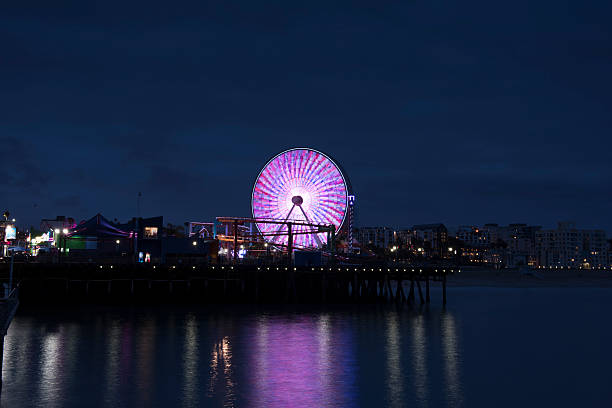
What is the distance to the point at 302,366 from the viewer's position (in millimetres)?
31734

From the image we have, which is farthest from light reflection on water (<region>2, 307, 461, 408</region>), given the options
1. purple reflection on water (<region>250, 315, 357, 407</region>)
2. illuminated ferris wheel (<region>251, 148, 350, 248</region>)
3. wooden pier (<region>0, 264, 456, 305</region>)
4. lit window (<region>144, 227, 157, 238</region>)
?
illuminated ferris wheel (<region>251, 148, 350, 248</region>)

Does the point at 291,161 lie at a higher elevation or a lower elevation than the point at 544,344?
higher

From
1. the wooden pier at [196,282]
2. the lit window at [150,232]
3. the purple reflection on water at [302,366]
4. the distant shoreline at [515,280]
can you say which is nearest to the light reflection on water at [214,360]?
the purple reflection on water at [302,366]

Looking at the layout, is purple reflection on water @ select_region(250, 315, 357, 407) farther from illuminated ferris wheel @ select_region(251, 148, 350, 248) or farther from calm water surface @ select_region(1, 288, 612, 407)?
illuminated ferris wheel @ select_region(251, 148, 350, 248)

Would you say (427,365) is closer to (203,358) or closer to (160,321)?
(203,358)

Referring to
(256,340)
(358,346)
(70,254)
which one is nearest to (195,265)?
(70,254)

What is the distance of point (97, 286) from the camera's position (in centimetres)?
6706

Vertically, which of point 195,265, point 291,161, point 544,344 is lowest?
point 544,344

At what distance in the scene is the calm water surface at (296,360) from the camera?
83.5 feet

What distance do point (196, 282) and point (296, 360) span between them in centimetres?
3847

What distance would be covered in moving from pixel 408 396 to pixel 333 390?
336 centimetres

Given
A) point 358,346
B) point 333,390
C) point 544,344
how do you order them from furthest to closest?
1. point 544,344
2. point 358,346
3. point 333,390

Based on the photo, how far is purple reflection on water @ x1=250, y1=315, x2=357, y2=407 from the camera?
25.1m

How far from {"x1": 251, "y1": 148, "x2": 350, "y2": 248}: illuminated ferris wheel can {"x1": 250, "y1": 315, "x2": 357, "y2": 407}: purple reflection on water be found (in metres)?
33.0
